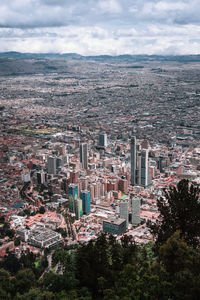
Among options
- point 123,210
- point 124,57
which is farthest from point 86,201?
point 124,57

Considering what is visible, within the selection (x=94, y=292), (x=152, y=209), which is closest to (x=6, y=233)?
(x=152, y=209)

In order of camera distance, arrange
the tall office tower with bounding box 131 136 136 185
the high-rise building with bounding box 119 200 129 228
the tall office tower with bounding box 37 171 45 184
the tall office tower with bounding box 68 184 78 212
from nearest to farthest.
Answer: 1. the high-rise building with bounding box 119 200 129 228
2. the tall office tower with bounding box 68 184 78 212
3. the tall office tower with bounding box 131 136 136 185
4. the tall office tower with bounding box 37 171 45 184

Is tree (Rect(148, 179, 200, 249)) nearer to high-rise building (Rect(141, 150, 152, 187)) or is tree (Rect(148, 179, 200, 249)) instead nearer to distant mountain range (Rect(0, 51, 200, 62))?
high-rise building (Rect(141, 150, 152, 187))

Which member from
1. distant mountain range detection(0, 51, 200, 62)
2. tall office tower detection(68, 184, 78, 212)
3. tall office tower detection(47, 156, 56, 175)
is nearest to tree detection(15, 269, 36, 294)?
tall office tower detection(68, 184, 78, 212)

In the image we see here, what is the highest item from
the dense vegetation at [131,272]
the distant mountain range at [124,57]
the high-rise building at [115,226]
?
the distant mountain range at [124,57]

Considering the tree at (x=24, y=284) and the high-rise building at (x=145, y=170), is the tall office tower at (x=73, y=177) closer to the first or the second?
the high-rise building at (x=145, y=170)

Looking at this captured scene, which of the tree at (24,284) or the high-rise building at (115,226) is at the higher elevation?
the tree at (24,284)

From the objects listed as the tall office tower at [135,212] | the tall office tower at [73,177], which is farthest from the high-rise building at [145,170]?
the tall office tower at [135,212]

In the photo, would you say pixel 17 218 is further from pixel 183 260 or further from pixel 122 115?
pixel 122 115

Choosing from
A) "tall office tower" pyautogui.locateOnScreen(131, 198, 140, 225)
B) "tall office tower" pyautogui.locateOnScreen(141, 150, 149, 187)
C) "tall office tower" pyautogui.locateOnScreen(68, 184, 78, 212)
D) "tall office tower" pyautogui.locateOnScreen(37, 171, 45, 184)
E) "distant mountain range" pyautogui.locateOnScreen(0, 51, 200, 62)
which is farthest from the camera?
"distant mountain range" pyautogui.locateOnScreen(0, 51, 200, 62)
